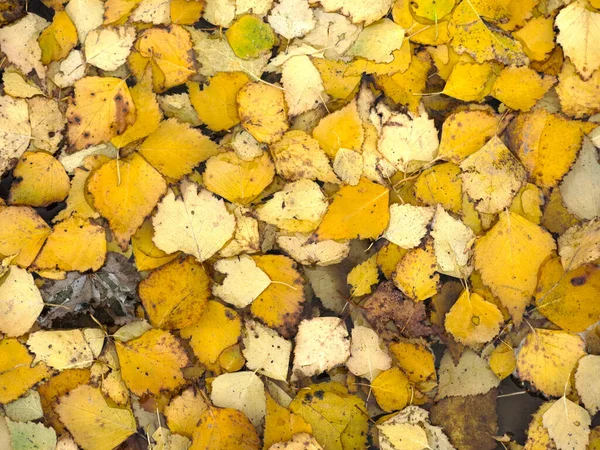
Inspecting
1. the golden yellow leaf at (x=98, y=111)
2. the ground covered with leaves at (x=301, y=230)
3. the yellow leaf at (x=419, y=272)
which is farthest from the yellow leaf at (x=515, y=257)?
the golden yellow leaf at (x=98, y=111)

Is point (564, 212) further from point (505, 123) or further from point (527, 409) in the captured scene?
point (527, 409)

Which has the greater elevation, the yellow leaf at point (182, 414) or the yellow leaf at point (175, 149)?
the yellow leaf at point (175, 149)

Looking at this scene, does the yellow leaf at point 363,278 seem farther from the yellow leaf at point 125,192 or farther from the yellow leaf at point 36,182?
the yellow leaf at point 36,182

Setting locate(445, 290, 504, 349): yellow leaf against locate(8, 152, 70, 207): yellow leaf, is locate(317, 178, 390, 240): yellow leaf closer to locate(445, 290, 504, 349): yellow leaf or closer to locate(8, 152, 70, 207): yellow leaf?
locate(445, 290, 504, 349): yellow leaf

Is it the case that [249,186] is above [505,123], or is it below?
below

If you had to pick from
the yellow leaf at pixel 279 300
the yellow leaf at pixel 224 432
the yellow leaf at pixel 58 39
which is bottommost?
the yellow leaf at pixel 224 432

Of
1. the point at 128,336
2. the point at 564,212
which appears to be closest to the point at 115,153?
the point at 128,336
